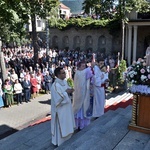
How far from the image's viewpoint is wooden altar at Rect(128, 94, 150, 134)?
17.6ft

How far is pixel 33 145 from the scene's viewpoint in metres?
6.46

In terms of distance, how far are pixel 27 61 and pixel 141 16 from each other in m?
11.5

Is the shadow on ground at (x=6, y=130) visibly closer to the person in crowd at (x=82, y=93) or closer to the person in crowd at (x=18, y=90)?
the person in crowd at (x=18, y=90)

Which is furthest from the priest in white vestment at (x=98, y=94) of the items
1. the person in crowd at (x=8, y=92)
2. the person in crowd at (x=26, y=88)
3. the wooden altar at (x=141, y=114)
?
the person in crowd at (x=26, y=88)

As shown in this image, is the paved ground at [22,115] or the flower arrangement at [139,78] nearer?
the flower arrangement at [139,78]

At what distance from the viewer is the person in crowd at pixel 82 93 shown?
680 cm

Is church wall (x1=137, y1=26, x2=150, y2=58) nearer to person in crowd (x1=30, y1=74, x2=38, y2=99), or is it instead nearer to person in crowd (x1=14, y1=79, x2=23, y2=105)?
person in crowd (x1=30, y1=74, x2=38, y2=99)

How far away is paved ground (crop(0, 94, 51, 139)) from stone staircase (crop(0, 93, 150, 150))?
6.73 feet

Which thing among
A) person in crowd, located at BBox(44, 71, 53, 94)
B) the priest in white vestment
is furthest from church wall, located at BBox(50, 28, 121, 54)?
the priest in white vestment

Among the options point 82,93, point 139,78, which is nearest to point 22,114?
point 82,93

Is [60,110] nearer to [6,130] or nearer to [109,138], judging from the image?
[109,138]

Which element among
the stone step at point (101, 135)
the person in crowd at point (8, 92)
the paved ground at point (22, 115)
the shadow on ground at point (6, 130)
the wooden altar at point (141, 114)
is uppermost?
the wooden altar at point (141, 114)

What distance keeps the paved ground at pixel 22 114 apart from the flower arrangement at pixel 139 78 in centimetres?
554

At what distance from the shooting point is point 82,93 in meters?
6.91
